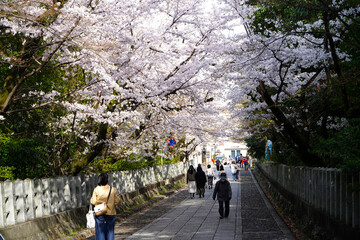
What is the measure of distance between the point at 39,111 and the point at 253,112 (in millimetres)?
9263

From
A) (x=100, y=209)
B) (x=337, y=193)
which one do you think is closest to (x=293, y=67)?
(x=337, y=193)

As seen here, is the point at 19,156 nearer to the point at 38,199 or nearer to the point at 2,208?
the point at 38,199

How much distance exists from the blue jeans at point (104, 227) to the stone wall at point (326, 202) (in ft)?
13.7

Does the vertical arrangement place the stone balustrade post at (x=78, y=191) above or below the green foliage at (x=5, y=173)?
below

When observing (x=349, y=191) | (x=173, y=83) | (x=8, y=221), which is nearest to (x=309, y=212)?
(x=349, y=191)

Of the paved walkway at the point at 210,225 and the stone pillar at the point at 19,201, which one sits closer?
the stone pillar at the point at 19,201

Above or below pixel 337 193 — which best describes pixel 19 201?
below

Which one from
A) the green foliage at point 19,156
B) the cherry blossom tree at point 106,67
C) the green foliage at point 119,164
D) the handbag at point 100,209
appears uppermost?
the cherry blossom tree at point 106,67

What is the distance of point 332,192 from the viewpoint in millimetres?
9969

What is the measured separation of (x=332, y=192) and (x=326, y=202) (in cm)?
68

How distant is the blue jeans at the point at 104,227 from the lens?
30.9ft

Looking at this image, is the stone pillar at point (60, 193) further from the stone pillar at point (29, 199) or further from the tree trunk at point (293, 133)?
the tree trunk at point (293, 133)

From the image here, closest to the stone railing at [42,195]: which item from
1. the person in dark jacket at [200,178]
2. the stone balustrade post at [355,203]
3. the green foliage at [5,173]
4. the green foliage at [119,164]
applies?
the green foliage at [119,164]

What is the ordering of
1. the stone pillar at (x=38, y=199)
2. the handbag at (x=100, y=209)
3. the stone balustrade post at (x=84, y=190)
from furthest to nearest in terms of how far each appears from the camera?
the stone balustrade post at (x=84, y=190)
the stone pillar at (x=38, y=199)
the handbag at (x=100, y=209)
